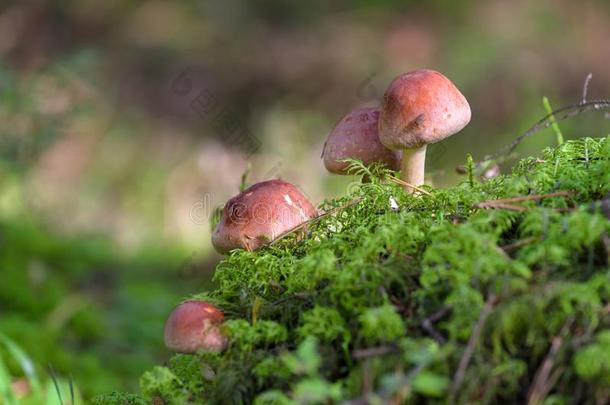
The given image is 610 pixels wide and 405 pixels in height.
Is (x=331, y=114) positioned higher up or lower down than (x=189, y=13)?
Result: lower down

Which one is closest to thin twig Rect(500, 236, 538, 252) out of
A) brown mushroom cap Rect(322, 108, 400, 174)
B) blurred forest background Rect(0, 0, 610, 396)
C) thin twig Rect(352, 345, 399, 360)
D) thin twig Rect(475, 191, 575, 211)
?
thin twig Rect(475, 191, 575, 211)

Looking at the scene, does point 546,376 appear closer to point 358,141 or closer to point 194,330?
point 194,330

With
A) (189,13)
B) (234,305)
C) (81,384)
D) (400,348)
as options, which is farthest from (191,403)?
(189,13)

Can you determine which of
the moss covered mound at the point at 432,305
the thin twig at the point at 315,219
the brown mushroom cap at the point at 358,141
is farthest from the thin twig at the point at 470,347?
the brown mushroom cap at the point at 358,141

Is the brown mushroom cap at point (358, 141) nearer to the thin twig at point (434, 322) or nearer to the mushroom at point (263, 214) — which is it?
the mushroom at point (263, 214)

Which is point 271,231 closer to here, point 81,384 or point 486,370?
point 486,370

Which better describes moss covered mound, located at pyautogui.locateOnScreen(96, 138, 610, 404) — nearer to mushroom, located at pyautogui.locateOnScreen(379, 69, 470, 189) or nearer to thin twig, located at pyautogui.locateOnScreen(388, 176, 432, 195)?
thin twig, located at pyautogui.locateOnScreen(388, 176, 432, 195)
